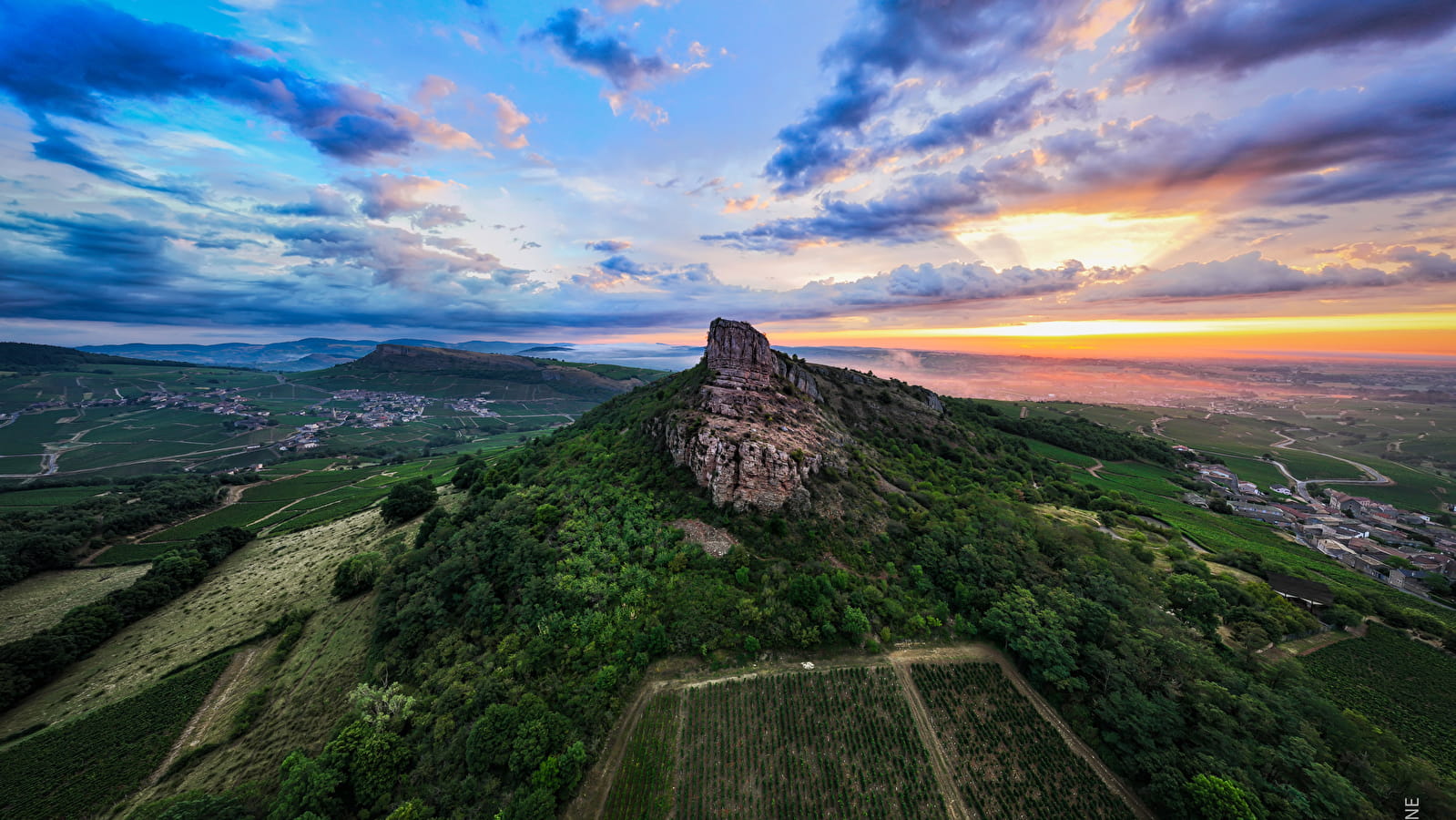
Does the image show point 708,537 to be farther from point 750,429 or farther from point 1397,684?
point 1397,684

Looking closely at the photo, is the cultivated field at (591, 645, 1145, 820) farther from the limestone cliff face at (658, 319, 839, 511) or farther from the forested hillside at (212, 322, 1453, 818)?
the limestone cliff face at (658, 319, 839, 511)

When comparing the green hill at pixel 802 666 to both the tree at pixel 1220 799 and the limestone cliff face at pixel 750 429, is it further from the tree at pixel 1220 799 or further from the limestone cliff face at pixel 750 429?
the limestone cliff face at pixel 750 429

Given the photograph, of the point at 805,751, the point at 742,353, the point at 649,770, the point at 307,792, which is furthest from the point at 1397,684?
the point at 307,792

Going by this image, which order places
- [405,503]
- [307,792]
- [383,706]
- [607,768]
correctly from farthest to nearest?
[405,503], [383,706], [607,768], [307,792]

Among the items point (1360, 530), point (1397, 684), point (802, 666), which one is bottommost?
point (1360, 530)

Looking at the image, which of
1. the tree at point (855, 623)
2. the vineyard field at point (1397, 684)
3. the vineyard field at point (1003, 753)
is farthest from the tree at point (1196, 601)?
the tree at point (855, 623)

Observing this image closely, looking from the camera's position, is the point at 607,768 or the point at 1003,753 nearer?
the point at 607,768

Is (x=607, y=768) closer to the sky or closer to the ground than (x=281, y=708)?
closer to the sky

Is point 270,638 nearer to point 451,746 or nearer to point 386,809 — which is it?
point 386,809
